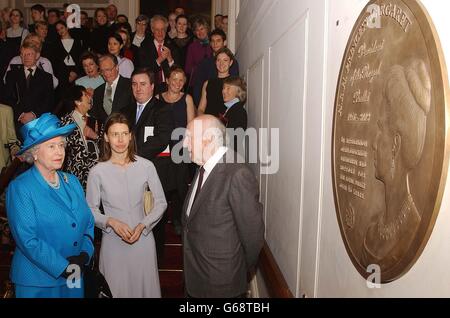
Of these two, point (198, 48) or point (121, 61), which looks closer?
point (121, 61)

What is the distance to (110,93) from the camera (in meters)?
4.89

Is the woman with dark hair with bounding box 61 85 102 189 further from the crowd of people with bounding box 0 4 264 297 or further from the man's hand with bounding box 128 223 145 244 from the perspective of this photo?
the man's hand with bounding box 128 223 145 244

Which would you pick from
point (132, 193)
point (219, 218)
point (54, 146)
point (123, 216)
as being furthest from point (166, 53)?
point (219, 218)

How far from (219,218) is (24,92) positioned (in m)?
4.34

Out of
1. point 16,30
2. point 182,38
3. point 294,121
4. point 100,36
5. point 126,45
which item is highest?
point 16,30

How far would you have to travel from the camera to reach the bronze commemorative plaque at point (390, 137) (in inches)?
38.1

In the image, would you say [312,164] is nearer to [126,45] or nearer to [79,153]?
[79,153]

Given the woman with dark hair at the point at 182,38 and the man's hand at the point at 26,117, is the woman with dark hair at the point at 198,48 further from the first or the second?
the man's hand at the point at 26,117

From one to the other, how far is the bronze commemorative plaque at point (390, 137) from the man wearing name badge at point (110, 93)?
143 inches

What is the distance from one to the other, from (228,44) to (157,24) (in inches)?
69.0

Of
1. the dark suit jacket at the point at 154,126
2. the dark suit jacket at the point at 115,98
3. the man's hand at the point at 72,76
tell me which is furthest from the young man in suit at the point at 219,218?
the man's hand at the point at 72,76

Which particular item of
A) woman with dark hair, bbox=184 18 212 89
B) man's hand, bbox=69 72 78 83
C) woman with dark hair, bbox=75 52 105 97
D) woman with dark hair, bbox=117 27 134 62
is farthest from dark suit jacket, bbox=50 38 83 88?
woman with dark hair, bbox=184 18 212 89

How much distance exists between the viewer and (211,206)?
2.50m

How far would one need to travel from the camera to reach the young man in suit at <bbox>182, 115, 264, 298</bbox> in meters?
2.45
